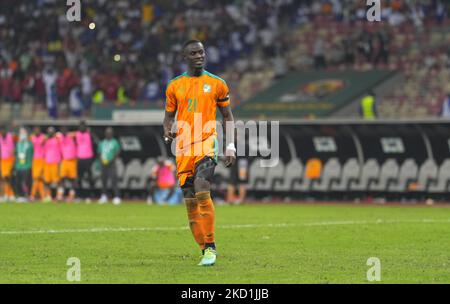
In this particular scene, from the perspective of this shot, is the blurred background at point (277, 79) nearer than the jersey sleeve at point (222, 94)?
No

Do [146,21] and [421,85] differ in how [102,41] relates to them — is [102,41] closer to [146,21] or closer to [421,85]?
[146,21]

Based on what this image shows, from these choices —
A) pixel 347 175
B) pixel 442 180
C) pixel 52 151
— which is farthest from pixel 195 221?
pixel 52 151

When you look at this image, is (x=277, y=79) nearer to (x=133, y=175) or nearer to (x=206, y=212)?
(x=133, y=175)

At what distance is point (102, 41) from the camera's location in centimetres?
4722

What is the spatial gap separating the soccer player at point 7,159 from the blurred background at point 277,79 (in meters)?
1.18

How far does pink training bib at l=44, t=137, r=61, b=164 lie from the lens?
33166 millimetres

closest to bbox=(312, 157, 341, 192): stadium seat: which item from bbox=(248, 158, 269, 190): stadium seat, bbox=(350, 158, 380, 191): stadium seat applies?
bbox=(350, 158, 380, 191): stadium seat

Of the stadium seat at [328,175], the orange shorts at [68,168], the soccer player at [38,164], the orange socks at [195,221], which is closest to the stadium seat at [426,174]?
the stadium seat at [328,175]

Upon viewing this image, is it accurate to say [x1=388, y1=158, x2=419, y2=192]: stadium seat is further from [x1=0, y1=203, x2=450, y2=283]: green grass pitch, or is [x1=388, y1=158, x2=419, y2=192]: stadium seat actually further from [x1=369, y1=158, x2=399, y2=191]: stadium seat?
[x1=0, y1=203, x2=450, y2=283]: green grass pitch

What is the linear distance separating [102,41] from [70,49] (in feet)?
4.17

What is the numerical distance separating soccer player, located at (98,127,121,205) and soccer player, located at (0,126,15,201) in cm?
341

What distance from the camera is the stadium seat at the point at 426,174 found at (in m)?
31.1

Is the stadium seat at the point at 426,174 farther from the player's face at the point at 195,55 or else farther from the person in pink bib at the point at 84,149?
the player's face at the point at 195,55

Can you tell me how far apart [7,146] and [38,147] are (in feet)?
4.67
